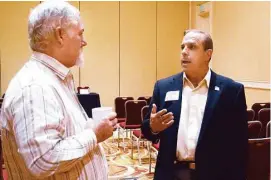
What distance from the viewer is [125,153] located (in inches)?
229

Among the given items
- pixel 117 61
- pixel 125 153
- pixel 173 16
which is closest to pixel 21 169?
pixel 125 153

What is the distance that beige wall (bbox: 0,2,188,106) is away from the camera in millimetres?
9031

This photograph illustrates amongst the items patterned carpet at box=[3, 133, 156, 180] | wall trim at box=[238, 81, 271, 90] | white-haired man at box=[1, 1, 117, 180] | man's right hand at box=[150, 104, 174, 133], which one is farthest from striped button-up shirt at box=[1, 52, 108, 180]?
wall trim at box=[238, 81, 271, 90]

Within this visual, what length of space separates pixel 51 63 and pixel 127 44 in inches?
319

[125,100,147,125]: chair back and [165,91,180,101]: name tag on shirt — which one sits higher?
[165,91,180,101]: name tag on shirt

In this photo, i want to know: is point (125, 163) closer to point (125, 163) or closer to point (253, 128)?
point (125, 163)

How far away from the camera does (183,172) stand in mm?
2092

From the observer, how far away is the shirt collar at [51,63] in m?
1.33

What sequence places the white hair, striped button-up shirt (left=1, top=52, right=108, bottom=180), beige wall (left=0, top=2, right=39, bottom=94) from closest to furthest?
striped button-up shirt (left=1, top=52, right=108, bottom=180), the white hair, beige wall (left=0, top=2, right=39, bottom=94)

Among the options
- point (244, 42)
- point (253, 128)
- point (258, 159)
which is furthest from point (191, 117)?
point (244, 42)

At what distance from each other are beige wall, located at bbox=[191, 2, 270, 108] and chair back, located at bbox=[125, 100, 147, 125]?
2.60m

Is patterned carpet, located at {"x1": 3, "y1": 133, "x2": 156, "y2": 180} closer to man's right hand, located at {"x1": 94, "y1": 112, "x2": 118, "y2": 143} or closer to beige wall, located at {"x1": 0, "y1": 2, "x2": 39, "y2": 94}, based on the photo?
man's right hand, located at {"x1": 94, "y1": 112, "x2": 118, "y2": 143}

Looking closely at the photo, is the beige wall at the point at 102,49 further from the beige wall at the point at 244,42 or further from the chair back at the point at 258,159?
the chair back at the point at 258,159

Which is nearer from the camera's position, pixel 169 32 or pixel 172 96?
pixel 172 96
